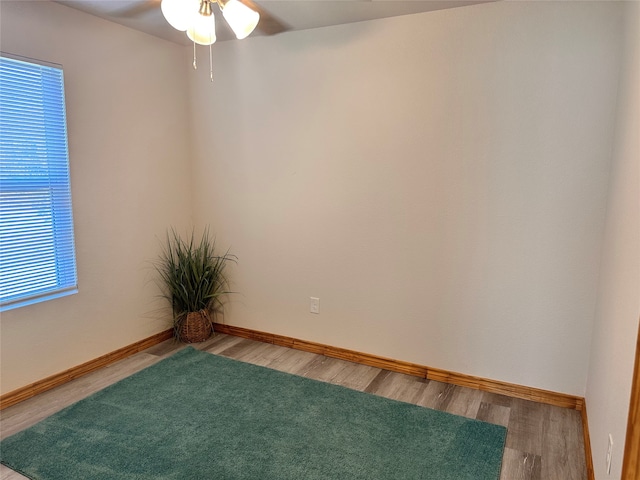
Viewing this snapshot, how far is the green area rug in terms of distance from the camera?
198 cm

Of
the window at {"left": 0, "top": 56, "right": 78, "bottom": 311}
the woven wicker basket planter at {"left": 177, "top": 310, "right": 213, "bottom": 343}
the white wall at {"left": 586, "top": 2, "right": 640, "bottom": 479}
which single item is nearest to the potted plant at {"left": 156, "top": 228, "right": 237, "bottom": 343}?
the woven wicker basket planter at {"left": 177, "top": 310, "right": 213, "bottom": 343}

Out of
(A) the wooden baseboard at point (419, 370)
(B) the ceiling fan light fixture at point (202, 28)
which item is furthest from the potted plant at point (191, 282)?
(B) the ceiling fan light fixture at point (202, 28)

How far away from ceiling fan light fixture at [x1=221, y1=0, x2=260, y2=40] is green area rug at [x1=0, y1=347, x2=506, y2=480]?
2.11 meters

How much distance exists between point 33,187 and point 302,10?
192cm

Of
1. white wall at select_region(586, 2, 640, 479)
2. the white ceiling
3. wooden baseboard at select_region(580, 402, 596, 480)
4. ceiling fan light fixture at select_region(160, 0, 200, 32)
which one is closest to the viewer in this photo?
white wall at select_region(586, 2, 640, 479)

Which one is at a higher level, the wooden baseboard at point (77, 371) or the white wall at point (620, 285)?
the white wall at point (620, 285)

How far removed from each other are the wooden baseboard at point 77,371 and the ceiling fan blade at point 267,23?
243cm

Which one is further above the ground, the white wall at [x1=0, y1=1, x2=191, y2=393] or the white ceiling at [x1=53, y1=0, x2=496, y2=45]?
the white ceiling at [x1=53, y1=0, x2=496, y2=45]

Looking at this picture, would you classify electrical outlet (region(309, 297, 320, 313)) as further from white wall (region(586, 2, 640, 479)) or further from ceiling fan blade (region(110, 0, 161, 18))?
ceiling fan blade (region(110, 0, 161, 18))

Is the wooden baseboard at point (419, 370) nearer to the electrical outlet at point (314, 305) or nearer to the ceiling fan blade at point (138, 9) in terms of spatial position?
the electrical outlet at point (314, 305)

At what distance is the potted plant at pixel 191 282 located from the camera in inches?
134

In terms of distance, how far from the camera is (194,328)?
11.3 ft

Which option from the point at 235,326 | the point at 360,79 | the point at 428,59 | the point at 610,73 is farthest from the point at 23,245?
the point at 610,73

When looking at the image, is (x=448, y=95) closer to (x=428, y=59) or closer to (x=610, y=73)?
A: (x=428, y=59)
